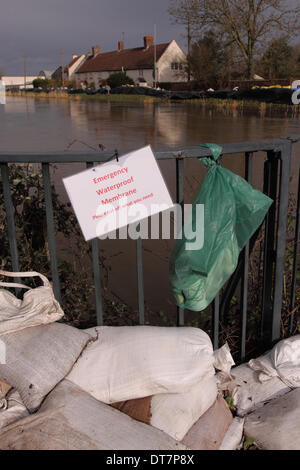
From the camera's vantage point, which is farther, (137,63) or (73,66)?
(73,66)

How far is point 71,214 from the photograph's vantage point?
2547mm

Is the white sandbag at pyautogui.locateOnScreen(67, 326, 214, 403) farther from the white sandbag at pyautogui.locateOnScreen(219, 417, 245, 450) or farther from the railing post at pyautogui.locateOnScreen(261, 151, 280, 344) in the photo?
the railing post at pyautogui.locateOnScreen(261, 151, 280, 344)

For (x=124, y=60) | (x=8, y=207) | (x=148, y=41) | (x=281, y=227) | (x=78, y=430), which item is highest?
(x=148, y=41)

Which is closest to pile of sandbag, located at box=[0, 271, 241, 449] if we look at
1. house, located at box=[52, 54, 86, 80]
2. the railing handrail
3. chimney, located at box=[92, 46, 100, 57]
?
the railing handrail

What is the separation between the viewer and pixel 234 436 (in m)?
1.73

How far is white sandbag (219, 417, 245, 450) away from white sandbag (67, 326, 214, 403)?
257 millimetres

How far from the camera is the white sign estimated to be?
1664mm

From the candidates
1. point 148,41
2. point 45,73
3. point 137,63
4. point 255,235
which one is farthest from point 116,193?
point 45,73

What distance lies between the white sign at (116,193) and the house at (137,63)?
129ft

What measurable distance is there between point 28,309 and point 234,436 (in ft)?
3.10

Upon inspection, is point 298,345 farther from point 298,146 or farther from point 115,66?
point 115,66

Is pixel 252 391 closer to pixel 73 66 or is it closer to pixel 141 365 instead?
pixel 141 365

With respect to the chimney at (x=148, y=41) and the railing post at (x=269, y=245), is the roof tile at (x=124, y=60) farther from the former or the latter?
the railing post at (x=269, y=245)

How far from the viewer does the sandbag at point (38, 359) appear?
1577mm
